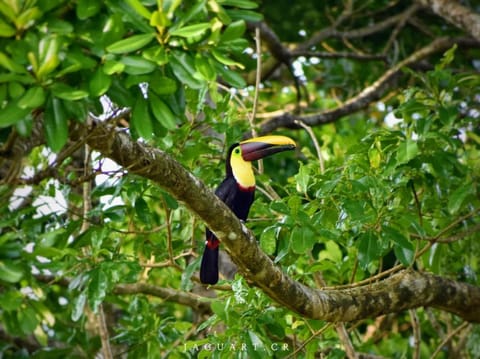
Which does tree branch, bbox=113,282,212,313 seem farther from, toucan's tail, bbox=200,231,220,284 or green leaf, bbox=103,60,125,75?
green leaf, bbox=103,60,125,75

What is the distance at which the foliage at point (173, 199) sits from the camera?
2.11m

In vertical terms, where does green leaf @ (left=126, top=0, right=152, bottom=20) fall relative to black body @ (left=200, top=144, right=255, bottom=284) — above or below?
above

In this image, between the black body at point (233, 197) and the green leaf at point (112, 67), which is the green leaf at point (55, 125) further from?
the black body at point (233, 197)

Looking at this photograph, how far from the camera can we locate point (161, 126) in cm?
237

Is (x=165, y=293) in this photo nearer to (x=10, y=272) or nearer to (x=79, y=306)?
(x=79, y=306)

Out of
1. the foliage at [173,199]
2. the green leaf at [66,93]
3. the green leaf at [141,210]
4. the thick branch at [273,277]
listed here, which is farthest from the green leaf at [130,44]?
the green leaf at [141,210]

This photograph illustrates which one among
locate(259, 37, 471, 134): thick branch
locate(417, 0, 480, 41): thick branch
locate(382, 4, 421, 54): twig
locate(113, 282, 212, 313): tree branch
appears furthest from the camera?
locate(382, 4, 421, 54): twig

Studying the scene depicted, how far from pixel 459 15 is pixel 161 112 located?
3302mm

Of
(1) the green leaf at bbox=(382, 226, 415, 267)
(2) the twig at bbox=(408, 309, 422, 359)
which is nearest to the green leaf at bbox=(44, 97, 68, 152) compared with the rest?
(1) the green leaf at bbox=(382, 226, 415, 267)

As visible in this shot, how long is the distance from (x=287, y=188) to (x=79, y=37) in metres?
1.73

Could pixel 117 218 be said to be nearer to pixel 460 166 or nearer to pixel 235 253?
pixel 235 253

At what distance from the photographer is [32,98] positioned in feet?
6.57

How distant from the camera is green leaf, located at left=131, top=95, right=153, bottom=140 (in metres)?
2.27

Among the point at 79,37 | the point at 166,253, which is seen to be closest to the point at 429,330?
the point at 166,253
